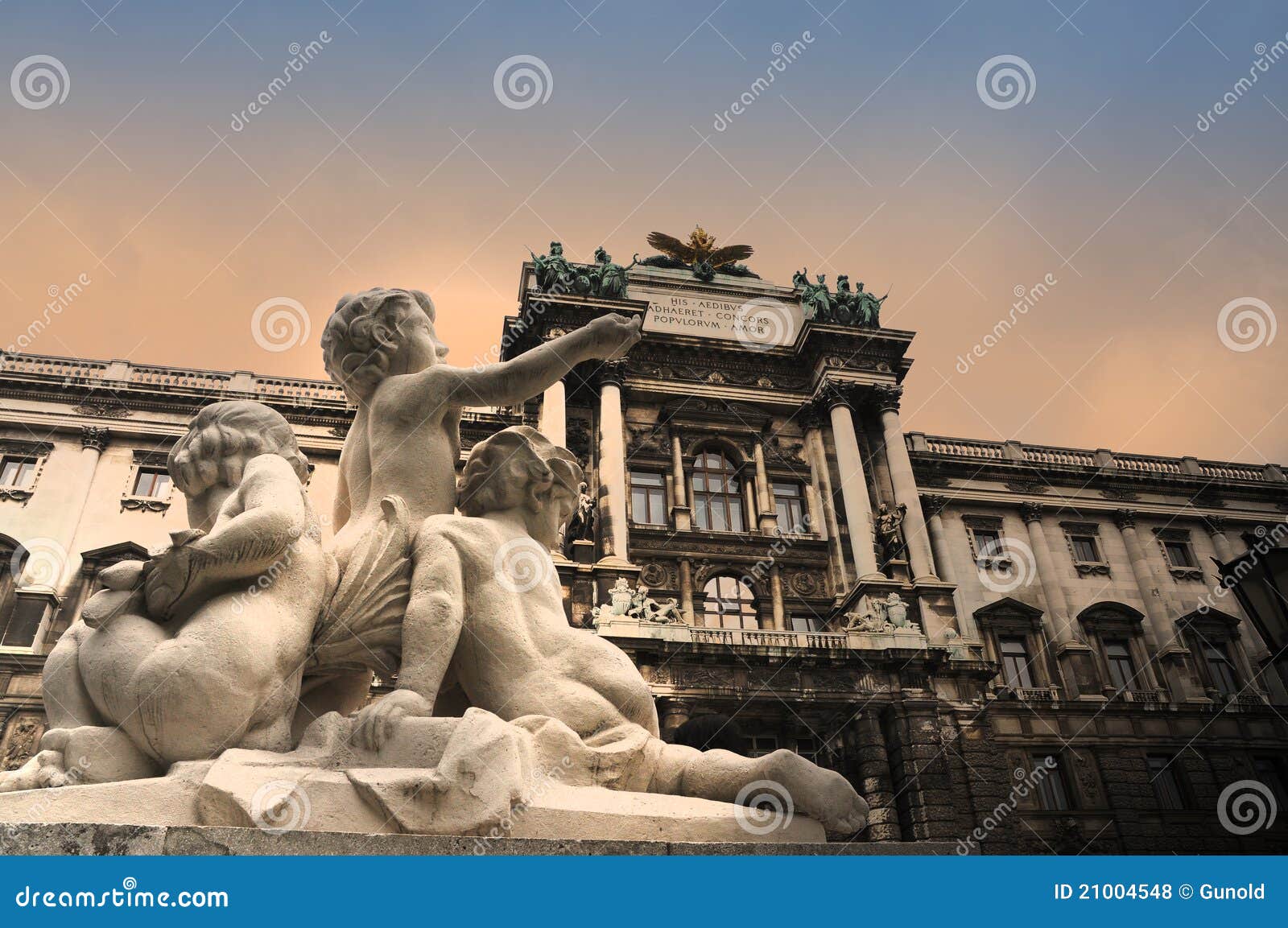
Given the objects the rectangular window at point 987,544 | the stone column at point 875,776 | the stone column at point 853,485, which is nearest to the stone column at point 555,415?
the stone column at point 853,485

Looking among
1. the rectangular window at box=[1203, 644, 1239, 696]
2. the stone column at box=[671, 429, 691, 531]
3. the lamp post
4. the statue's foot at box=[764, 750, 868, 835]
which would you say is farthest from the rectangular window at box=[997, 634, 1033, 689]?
the statue's foot at box=[764, 750, 868, 835]

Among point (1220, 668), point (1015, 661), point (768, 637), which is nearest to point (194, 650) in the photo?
point (768, 637)

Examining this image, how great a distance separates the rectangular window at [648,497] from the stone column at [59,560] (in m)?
13.9

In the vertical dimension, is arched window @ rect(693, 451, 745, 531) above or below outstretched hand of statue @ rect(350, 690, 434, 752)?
above

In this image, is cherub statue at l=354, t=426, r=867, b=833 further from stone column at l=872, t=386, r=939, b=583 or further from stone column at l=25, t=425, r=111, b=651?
stone column at l=872, t=386, r=939, b=583

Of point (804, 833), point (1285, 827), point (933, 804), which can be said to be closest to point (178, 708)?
point (804, 833)

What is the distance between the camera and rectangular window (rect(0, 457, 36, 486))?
24.3 m

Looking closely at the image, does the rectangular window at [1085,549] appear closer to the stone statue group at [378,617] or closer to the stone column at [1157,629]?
the stone column at [1157,629]

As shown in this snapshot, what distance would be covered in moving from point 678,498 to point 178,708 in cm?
2319

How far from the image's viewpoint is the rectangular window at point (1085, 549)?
101 ft

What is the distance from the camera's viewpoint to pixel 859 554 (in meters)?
24.8

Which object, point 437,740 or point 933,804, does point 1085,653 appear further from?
point 437,740

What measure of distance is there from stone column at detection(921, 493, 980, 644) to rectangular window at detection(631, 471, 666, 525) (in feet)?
28.2

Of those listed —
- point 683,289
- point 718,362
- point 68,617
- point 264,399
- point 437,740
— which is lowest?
point 437,740
